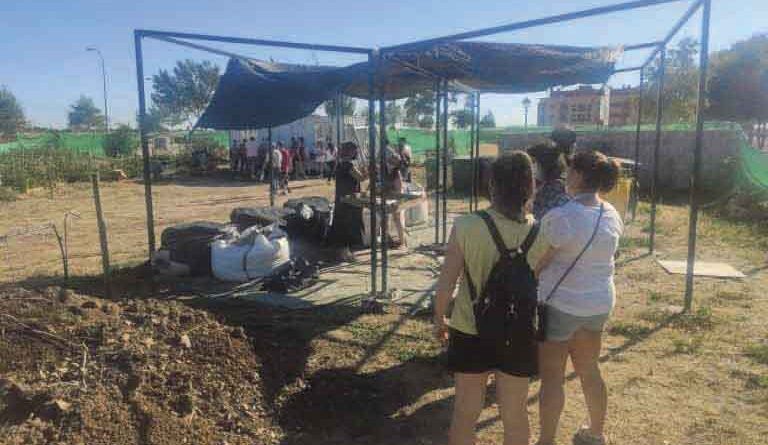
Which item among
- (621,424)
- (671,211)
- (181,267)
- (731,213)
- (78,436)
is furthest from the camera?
(671,211)

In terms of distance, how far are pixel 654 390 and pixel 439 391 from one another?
147 cm

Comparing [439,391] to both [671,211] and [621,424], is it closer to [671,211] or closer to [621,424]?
[621,424]

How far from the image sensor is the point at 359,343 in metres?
4.61

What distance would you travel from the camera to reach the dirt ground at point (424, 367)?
3.27m

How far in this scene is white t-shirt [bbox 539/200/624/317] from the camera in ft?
8.23

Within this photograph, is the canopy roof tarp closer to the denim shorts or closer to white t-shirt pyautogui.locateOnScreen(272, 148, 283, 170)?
Answer: the denim shorts

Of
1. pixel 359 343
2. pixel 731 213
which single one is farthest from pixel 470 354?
pixel 731 213

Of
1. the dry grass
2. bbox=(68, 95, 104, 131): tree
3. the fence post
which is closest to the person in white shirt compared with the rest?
the dry grass

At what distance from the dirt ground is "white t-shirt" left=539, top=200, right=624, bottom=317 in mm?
1036

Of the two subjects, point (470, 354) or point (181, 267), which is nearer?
point (470, 354)

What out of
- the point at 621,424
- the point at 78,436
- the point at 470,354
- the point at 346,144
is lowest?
the point at 621,424

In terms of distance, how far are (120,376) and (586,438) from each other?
2.69 metres

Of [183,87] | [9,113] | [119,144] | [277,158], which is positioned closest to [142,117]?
[277,158]

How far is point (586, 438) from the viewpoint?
9.89 ft
